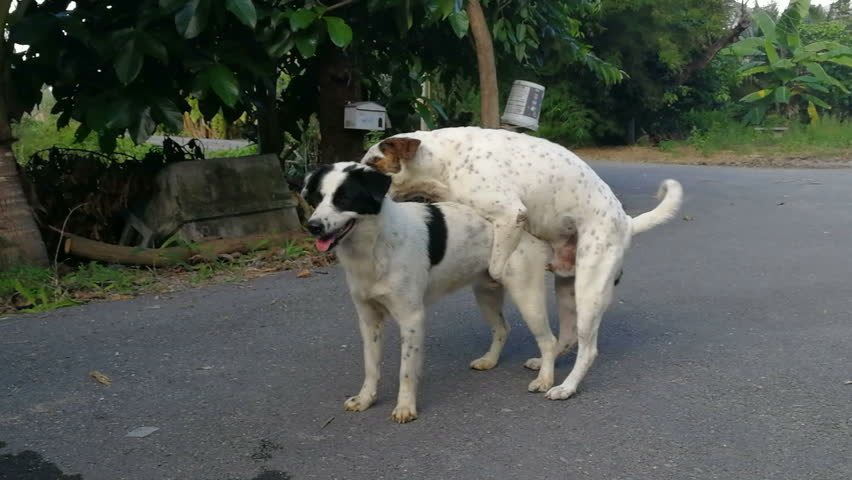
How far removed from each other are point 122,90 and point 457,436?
15.7ft

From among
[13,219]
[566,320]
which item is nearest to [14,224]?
[13,219]

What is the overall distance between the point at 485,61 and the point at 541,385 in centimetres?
446

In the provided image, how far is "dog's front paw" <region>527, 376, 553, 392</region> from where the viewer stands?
4512 mm

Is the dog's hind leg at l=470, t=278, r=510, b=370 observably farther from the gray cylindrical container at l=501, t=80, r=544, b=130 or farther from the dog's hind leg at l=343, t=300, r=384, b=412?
the gray cylindrical container at l=501, t=80, r=544, b=130

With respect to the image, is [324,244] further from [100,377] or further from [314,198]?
[100,377]

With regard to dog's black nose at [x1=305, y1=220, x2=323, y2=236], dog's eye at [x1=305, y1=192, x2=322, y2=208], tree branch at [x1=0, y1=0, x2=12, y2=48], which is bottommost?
dog's black nose at [x1=305, y1=220, x2=323, y2=236]

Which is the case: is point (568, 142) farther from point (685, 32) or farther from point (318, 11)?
point (318, 11)

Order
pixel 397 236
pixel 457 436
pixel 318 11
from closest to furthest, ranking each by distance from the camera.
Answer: pixel 457 436
pixel 397 236
pixel 318 11

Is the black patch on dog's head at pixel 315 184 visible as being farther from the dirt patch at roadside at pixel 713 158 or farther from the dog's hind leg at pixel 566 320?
the dirt patch at roadside at pixel 713 158

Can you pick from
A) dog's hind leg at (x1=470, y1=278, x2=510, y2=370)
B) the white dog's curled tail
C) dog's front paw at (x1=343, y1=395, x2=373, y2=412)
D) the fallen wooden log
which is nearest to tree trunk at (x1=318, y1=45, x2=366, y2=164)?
the fallen wooden log

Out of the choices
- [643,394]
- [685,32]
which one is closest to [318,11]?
[643,394]

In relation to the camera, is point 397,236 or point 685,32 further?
point 685,32

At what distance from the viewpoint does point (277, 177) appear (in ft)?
28.6

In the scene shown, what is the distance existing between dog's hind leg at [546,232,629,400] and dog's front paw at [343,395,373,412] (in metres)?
0.93
